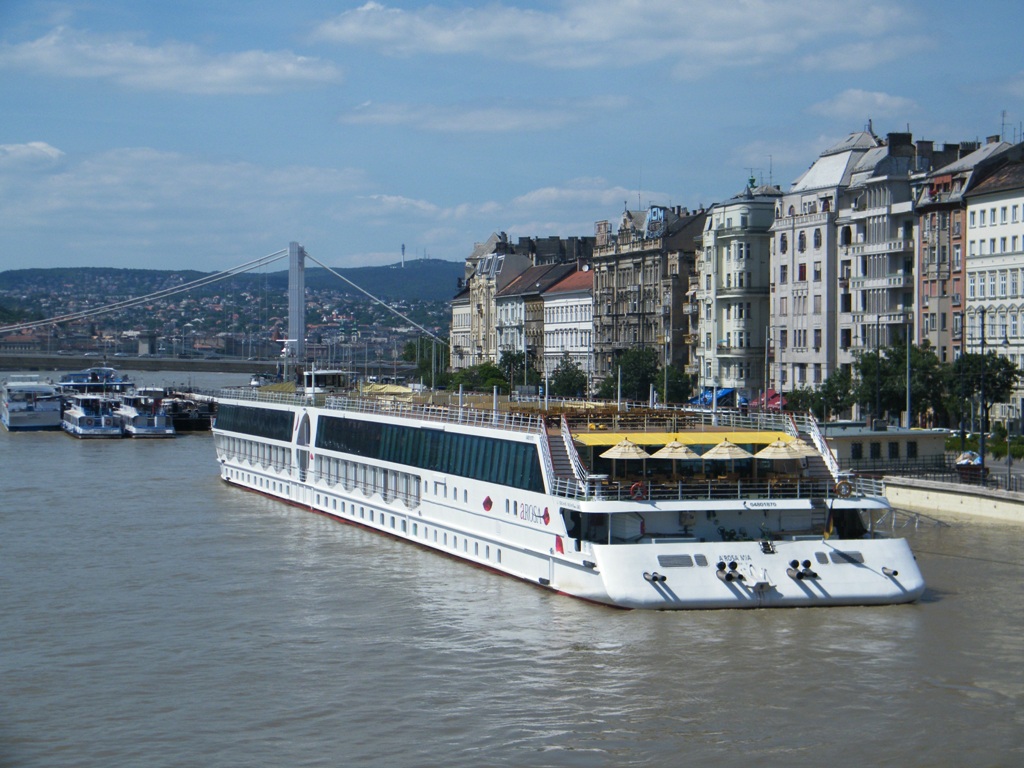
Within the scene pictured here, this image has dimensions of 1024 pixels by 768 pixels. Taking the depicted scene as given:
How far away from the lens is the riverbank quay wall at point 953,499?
40062 millimetres

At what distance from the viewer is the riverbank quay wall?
40.1 meters

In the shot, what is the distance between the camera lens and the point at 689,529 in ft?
94.2

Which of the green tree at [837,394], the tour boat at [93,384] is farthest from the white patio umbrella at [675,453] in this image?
the tour boat at [93,384]

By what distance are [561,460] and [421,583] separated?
4183mm

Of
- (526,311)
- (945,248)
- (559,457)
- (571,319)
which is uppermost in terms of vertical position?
(945,248)

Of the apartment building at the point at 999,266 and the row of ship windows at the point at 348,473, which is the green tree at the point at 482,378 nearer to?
the apartment building at the point at 999,266

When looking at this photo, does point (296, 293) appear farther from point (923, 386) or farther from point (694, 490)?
point (694, 490)

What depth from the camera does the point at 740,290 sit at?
81312mm

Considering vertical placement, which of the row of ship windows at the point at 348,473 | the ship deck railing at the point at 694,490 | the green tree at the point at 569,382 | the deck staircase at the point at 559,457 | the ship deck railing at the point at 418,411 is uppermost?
the green tree at the point at 569,382

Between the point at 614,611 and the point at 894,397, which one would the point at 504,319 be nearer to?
the point at 894,397

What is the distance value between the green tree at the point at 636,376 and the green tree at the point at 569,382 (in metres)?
5.97

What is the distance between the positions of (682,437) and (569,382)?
204ft

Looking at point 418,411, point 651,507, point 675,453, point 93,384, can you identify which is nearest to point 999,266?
point 418,411

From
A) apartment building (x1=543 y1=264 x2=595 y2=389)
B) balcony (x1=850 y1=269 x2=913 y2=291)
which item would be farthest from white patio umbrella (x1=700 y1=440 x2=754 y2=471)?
apartment building (x1=543 y1=264 x2=595 y2=389)
